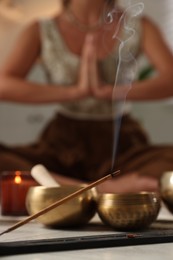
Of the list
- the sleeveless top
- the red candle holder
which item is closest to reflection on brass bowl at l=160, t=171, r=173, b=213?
the red candle holder

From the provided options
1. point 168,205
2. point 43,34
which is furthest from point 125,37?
point 168,205

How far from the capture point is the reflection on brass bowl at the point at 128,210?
2.70 ft

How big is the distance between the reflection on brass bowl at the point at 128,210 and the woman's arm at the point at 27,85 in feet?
4.24

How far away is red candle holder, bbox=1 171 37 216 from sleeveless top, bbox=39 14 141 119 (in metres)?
Result: 0.84

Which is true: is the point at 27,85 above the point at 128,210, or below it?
above

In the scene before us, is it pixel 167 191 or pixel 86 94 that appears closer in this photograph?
pixel 167 191

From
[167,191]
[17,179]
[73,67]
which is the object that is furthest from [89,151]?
[167,191]

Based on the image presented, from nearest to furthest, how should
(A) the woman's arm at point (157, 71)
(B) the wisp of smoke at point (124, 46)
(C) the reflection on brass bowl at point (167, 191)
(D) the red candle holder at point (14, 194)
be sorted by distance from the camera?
(C) the reflection on brass bowl at point (167, 191), (D) the red candle holder at point (14, 194), (B) the wisp of smoke at point (124, 46), (A) the woman's arm at point (157, 71)

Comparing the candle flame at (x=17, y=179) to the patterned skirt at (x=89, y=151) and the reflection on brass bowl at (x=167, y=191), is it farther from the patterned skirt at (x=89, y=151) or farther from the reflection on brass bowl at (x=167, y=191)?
the patterned skirt at (x=89, y=151)

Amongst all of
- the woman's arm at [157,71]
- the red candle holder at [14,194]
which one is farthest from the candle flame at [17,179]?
the woman's arm at [157,71]

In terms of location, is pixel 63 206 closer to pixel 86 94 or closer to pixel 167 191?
pixel 167 191

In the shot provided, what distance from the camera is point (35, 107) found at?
2100 mm

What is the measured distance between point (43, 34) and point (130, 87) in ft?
1.44

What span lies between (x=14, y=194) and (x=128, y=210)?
1.70 feet
